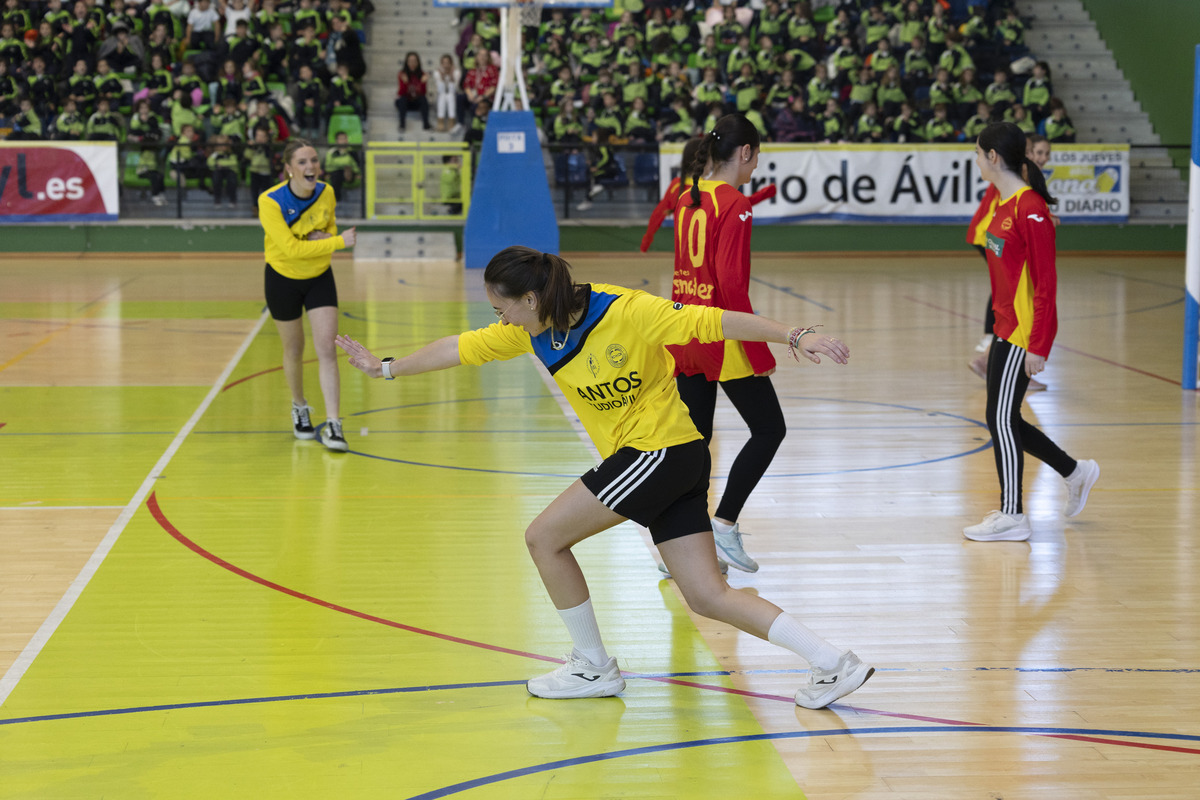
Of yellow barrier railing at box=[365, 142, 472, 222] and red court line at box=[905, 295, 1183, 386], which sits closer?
red court line at box=[905, 295, 1183, 386]

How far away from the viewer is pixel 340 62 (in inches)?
851

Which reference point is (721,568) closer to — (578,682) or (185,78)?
(578,682)

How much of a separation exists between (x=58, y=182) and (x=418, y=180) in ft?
18.2

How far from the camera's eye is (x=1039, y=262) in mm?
5402

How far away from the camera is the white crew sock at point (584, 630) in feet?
12.9

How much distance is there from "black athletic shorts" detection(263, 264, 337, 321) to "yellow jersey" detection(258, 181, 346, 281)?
4 cm

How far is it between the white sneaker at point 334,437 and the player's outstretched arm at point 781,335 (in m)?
4.37

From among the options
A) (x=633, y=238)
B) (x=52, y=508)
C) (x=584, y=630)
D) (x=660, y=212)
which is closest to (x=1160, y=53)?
(x=633, y=238)

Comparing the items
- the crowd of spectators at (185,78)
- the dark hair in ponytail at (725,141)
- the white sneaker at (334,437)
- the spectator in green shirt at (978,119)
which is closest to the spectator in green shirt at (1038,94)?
the spectator in green shirt at (978,119)

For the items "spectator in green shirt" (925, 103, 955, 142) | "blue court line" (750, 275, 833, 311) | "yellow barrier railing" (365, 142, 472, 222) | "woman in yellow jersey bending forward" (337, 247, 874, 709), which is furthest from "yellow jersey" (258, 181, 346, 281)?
"spectator in green shirt" (925, 103, 955, 142)

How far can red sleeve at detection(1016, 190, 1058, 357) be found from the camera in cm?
538

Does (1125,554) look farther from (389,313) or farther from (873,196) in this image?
(873,196)

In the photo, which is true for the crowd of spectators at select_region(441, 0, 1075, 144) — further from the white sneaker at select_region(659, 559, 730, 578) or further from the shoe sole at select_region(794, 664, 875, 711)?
the shoe sole at select_region(794, 664, 875, 711)

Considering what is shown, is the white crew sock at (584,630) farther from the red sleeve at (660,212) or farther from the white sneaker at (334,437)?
the white sneaker at (334,437)
